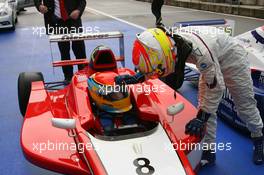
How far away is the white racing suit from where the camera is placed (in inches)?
79.0

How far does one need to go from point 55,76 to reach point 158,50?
2950 mm

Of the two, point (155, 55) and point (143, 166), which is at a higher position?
point (155, 55)

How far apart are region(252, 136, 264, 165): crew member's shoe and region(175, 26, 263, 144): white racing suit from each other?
50mm

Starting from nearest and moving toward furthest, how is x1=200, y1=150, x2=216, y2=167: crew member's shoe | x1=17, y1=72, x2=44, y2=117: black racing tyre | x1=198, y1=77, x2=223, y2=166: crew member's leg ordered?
x1=198, y1=77, x2=223, y2=166: crew member's leg < x1=200, y1=150, x2=216, y2=167: crew member's shoe < x1=17, y1=72, x2=44, y2=117: black racing tyre

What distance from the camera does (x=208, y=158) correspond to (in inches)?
95.8

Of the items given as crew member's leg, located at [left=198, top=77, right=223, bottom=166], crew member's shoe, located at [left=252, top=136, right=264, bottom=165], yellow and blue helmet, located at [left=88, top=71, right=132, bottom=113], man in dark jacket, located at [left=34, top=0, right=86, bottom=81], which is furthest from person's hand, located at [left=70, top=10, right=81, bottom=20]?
crew member's shoe, located at [left=252, top=136, right=264, bottom=165]

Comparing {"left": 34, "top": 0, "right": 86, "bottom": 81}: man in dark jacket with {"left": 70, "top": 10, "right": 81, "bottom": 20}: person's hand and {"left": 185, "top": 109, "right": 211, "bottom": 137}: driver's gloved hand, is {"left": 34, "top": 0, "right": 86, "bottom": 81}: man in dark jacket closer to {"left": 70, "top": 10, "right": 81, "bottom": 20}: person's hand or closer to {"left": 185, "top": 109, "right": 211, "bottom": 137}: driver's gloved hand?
{"left": 70, "top": 10, "right": 81, "bottom": 20}: person's hand

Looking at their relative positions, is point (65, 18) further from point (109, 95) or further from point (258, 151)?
point (258, 151)

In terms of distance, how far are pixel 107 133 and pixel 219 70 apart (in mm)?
763

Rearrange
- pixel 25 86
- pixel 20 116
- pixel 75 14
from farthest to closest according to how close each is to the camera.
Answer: pixel 75 14
pixel 20 116
pixel 25 86

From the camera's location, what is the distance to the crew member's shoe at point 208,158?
2.41m

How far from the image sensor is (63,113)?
2.38 m

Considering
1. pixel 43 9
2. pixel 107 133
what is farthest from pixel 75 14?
pixel 107 133

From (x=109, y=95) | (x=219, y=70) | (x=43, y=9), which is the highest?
(x=43, y=9)
